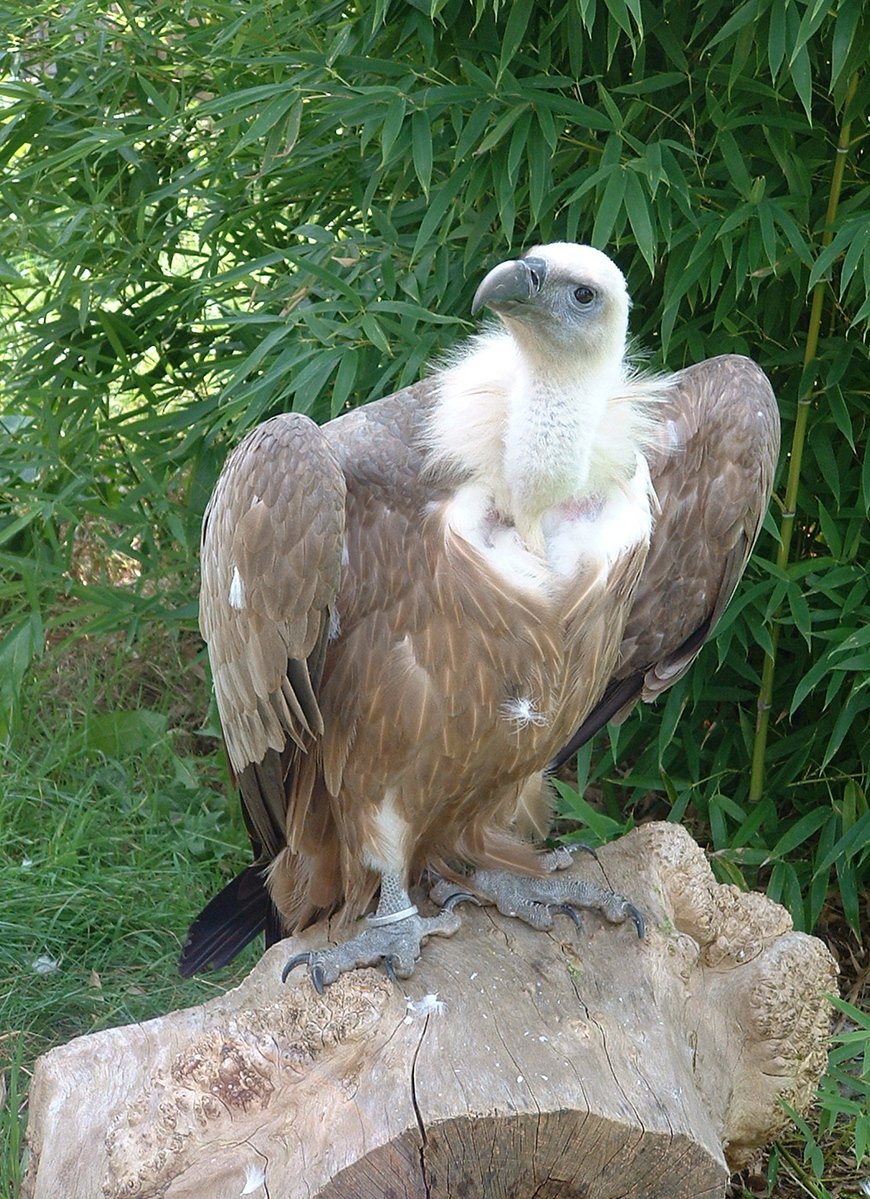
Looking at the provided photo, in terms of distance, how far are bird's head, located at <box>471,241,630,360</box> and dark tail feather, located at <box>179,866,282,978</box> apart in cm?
139

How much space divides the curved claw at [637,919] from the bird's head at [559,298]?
1.08 m

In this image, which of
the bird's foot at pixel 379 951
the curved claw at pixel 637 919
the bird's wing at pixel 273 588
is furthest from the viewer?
the curved claw at pixel 637 919

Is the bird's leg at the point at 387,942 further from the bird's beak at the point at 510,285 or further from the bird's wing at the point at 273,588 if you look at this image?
the bird's beak at the point at 510,285

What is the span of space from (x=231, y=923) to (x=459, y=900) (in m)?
0.62

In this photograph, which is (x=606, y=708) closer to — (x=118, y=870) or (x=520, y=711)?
(x=520, y=711)

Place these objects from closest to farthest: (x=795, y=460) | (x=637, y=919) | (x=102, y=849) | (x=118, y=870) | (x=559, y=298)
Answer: (x=559, y=298)
(x=637, y=919)
(x=795, y=460)
(x=118, y=870)
(x=102, y=849)

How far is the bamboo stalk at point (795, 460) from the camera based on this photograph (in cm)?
361

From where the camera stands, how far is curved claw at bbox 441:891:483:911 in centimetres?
319

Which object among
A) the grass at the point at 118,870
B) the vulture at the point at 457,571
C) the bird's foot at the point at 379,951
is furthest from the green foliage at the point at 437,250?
the bird's foot at the point at 379,951

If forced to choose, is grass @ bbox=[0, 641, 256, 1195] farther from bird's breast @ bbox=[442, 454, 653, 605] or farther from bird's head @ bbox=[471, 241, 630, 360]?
bird's head @ bbox=[471, 241, 630, 360]

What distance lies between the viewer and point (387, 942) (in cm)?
298

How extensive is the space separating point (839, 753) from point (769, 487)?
48.8 inches

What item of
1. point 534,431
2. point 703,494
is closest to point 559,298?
point 534,431

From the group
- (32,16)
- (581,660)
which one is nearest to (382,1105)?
(581,660)
